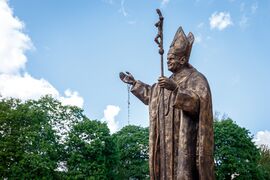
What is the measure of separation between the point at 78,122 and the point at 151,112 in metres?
25.0

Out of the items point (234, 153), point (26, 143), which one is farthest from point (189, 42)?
point (234, 153)

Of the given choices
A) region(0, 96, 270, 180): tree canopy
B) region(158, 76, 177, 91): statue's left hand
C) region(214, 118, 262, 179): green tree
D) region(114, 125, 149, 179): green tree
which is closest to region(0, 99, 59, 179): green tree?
region(0, 96, 270, 180): tree canopy

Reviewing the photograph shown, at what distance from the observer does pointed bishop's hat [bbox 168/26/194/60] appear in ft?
32.6

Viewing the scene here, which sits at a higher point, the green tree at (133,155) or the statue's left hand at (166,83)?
the green tree at (133,155)

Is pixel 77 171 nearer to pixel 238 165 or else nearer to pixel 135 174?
pixel 135 174

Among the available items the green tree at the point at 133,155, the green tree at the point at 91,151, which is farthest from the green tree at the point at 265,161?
the green tree at the point at 91,151

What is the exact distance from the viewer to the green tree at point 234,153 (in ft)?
120

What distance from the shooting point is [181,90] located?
9102mm

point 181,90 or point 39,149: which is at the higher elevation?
point 39,149

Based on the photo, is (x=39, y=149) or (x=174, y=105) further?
(x=39, y=149)

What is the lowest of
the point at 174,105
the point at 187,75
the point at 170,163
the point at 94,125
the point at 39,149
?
the point at 170,163

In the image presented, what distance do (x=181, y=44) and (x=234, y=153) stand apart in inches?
1140

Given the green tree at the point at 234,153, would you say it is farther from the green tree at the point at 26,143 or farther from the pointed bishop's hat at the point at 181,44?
the pointed bishop's hat at the point at 181,44

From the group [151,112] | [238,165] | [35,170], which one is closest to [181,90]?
[151,112]
